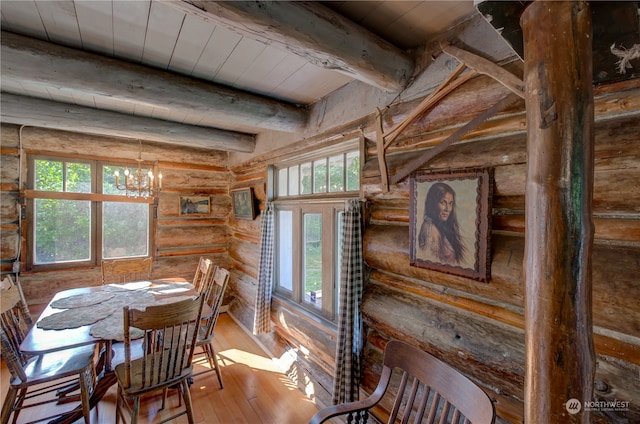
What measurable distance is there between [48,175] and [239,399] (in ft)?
12.7

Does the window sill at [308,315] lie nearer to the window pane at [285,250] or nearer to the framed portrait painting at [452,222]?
the window pane at [285,250]

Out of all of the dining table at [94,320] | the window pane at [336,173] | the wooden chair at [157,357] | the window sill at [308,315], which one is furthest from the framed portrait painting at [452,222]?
the dining table at [94,320]

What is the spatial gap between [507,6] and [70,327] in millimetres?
3236

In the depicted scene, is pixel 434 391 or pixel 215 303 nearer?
pixel 434 391

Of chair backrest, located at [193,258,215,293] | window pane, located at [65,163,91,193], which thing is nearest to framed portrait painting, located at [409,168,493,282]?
chair backrest, located at [193,258,215,293]

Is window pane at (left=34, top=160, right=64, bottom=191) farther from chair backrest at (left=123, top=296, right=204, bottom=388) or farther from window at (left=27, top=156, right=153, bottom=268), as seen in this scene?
chair backrest at (left=123, top=296, right=204, bottom=388)

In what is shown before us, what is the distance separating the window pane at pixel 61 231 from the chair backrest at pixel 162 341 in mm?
2640

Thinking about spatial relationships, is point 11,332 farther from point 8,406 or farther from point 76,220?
point 76,220

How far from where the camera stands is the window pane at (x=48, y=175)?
12.0ft

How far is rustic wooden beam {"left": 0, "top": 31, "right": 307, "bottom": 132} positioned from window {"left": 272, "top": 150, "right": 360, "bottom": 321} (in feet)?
2.10

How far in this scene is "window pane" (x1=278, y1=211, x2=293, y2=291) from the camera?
3.51 m

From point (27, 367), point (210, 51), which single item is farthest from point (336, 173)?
point (27, 367)

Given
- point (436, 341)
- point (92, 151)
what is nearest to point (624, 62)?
point (436, 341)

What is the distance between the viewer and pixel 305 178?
3211 mm
